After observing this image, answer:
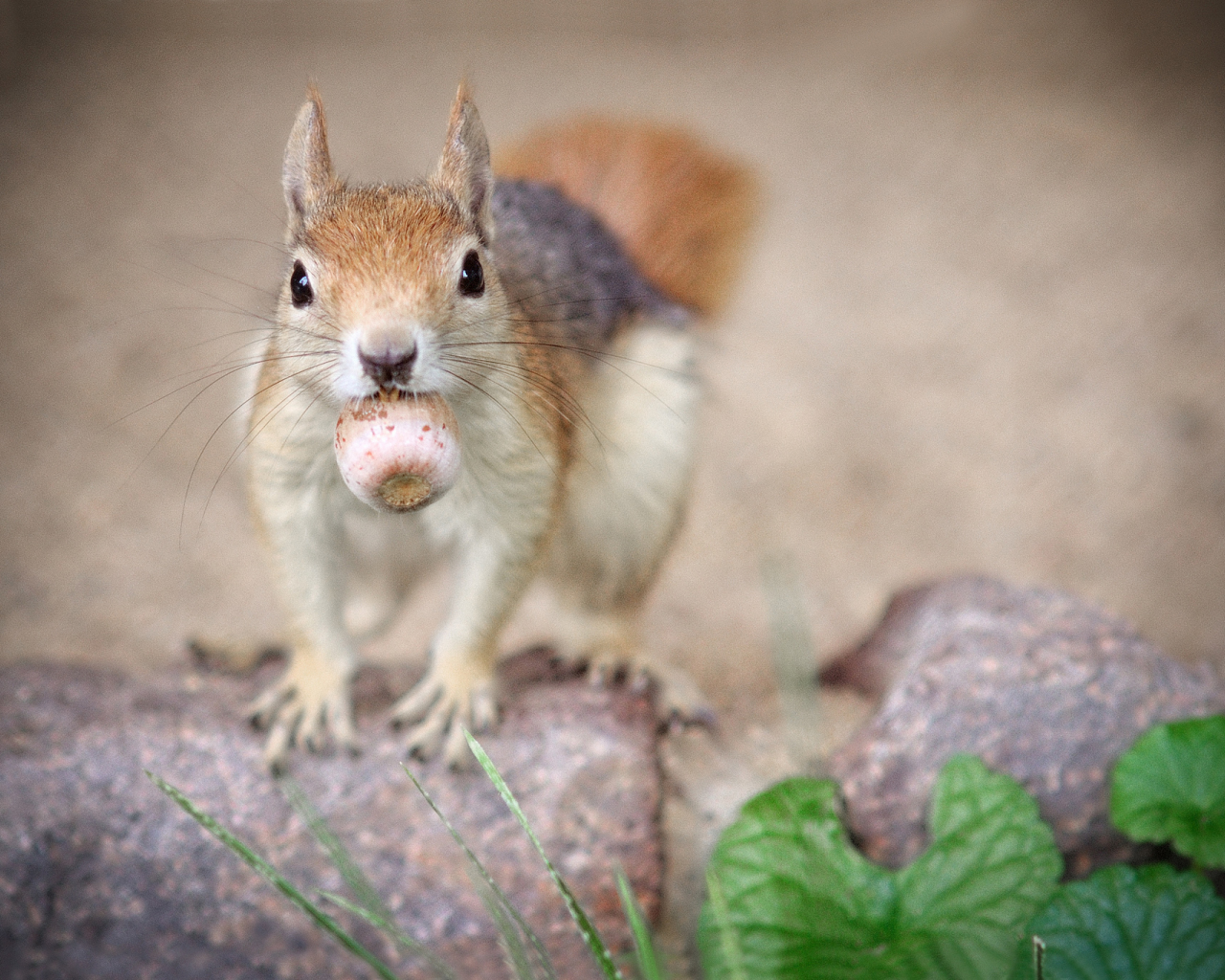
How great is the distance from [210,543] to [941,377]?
294 centimetres

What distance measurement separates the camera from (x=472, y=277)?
5.38ft

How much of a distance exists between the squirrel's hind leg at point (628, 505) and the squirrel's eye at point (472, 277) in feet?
2.58

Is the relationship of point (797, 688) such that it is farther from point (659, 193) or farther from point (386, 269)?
point (659, 193)

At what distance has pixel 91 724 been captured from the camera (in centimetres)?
216

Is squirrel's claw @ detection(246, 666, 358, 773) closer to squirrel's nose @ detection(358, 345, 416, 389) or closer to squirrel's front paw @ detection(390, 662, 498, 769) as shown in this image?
squirrel's front paw @ detection(390, 662, 498, 769)

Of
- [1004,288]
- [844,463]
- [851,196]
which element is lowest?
[844,463]

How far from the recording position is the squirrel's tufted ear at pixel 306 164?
5.49 ft

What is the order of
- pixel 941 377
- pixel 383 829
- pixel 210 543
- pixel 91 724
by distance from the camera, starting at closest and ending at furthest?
pixel 383 829 < pixel 91 724 < pixel 210 543 < pixel 941 377

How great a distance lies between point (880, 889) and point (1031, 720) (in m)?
0.48

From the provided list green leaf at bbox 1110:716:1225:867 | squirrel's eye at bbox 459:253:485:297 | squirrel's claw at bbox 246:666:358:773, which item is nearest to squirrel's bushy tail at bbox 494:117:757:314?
squirrel's eye at bbox 459:253:485:297

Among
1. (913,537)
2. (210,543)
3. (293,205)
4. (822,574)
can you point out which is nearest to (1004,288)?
(913,537)

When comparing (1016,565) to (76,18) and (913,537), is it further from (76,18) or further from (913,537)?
(76,18)

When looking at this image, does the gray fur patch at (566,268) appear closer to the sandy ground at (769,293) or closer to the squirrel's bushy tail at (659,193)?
the squirrel's bushy tail at (659,193)

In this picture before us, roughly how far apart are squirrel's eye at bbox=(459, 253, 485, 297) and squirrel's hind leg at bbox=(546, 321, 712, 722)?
0.79 metres
